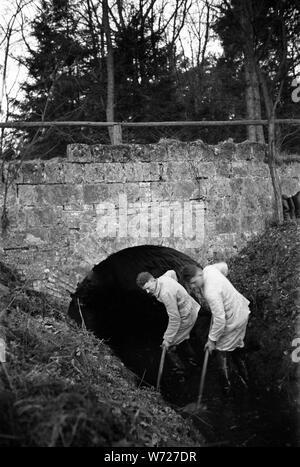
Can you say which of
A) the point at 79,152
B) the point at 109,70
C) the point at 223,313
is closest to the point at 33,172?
the point at 79,152

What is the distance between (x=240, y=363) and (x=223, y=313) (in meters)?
0.94

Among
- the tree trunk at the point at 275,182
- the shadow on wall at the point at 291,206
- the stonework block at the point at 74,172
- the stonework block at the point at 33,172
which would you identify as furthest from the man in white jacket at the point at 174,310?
the shadow on wall at the point at 291,206

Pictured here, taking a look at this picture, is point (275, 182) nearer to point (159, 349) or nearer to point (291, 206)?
point (291, 206)

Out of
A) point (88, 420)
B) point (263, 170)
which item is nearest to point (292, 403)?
point (88, 420)

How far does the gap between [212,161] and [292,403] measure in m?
4.08

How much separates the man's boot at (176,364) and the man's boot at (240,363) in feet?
2.69

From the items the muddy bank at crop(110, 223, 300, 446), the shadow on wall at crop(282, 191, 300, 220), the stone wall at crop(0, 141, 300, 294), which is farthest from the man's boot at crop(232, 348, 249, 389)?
the shadow on wall at crop(282, 191, 300, 220)

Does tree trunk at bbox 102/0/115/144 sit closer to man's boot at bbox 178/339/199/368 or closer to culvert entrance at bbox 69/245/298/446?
culvert entrance at bbox 69/245/298/446

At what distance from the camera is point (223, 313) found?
17.0ft

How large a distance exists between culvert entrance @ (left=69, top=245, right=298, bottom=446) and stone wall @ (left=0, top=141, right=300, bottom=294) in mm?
644

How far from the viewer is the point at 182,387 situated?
19.0 feet

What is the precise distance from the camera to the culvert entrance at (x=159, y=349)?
14.6 ft

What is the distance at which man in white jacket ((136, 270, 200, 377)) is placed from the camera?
5996mm

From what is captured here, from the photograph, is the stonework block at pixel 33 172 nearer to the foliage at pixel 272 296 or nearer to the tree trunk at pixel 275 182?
the foliage at pixel 272 296
